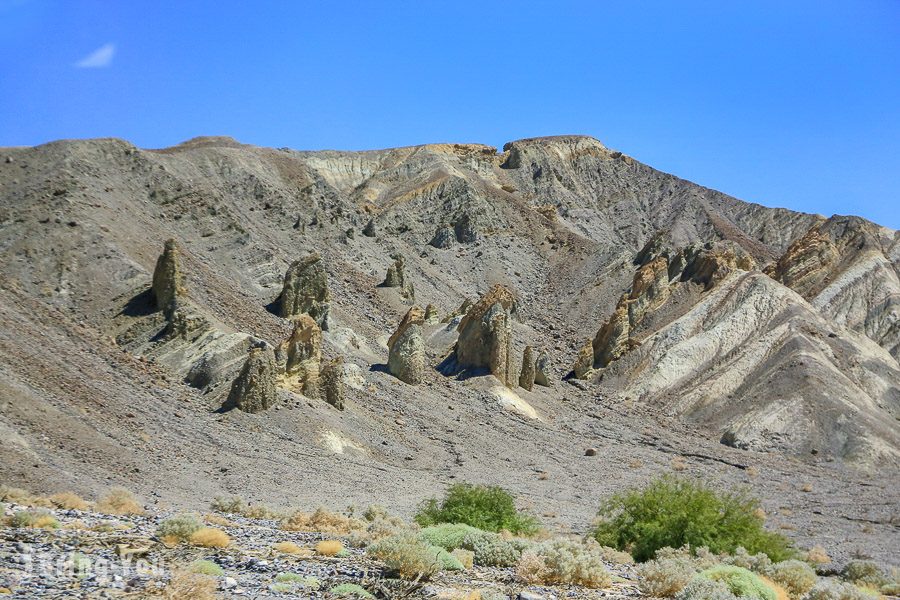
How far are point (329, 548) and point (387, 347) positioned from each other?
153 ft

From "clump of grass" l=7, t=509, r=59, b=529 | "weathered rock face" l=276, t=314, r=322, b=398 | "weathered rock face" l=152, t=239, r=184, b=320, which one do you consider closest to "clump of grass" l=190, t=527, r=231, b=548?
"clump of grass" l=7, t=509, r=59, b=529

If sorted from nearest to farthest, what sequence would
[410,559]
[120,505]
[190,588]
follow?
[190,588] → [410,559] → [120,505]

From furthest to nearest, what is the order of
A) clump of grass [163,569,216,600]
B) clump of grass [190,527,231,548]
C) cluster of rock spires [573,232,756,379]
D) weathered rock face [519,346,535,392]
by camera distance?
cluster of rock spires [573,232,756,379] → weathered rock face [519,346,535,392] → clump of grass [190,527,231,548] → clump of grass [163,569,216,600]

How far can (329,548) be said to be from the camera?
1691 centimetres

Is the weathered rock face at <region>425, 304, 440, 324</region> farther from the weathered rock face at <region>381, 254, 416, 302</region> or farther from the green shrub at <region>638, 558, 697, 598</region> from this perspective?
the green shrub at <region>638, 558, 697, 598</region>

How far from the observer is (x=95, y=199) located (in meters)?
61.5

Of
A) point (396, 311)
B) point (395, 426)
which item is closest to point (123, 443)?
point (395, 426)

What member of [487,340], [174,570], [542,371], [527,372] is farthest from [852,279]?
[174,570]

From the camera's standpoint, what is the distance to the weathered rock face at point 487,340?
2447 inches

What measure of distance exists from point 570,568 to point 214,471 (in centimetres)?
2111

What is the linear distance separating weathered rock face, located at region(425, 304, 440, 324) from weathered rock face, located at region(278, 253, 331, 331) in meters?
15.9

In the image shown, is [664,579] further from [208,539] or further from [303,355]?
[303,355]

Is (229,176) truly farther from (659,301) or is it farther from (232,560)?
(232,560)

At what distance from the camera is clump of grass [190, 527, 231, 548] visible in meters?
16.2
